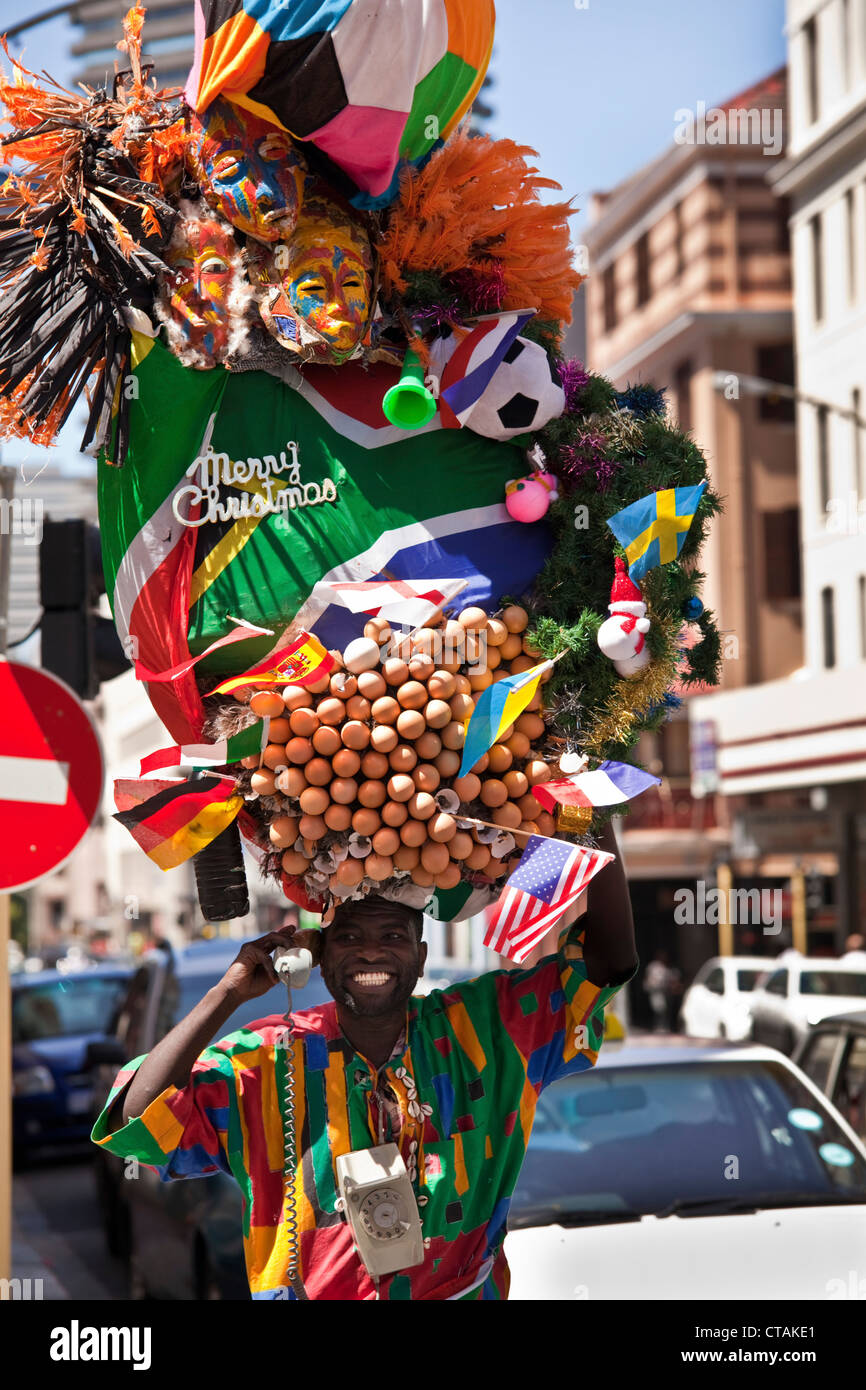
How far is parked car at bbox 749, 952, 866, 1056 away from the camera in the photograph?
46.2 feet

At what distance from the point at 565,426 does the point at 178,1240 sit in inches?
186

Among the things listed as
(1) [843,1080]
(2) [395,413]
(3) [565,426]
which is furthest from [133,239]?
(1) [843,1080]

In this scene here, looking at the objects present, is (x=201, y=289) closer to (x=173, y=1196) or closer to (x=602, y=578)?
(x=602, y=578)

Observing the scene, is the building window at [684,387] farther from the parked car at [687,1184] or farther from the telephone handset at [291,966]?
the telephone handset at [291,966]

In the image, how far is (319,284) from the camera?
3.00 metres

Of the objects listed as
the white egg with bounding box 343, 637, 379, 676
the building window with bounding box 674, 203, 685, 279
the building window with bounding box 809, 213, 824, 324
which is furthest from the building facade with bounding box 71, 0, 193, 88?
the building window with bounding box 674, 203, 685, 279

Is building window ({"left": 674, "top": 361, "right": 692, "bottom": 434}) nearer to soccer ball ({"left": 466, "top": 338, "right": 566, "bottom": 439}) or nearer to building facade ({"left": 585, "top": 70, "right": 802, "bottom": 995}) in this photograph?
building facade ({"left": 585, "top": 70, "right": 802, "bottom": 995})

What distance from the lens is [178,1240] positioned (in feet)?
21.8

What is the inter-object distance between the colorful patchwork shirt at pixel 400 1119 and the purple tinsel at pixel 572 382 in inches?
45.8

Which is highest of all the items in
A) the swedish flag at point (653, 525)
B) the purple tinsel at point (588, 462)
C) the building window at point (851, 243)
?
the building window at point (851, 243)

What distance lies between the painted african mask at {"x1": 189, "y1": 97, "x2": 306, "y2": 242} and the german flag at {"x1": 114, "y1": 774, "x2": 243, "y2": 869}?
109 centimetres

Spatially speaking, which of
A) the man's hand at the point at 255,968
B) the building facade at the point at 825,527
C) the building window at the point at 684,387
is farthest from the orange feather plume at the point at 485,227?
the building window at the point at 684,387

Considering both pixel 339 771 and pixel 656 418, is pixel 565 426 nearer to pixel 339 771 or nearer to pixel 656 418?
pixel 656 418

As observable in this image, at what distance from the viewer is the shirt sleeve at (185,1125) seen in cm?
305
